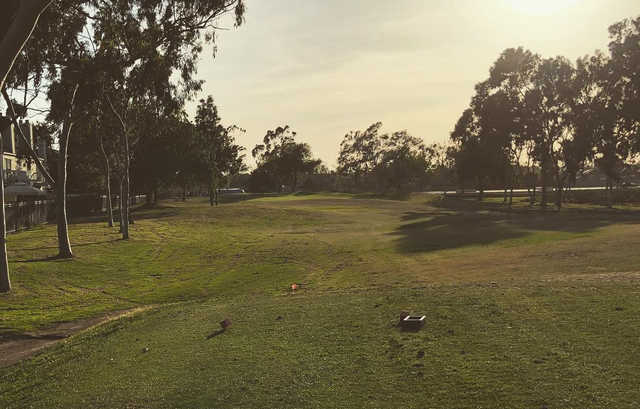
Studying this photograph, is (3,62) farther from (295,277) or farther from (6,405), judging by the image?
(295,277)

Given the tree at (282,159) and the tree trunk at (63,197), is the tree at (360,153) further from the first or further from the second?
the tree trunk at (63,197)

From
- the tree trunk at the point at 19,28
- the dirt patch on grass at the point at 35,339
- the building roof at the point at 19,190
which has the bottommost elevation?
the dirt patch on grass at the point at 35,339

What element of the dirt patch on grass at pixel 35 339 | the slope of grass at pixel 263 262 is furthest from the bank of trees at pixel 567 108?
the dirt patch on grass at pixel 35 339

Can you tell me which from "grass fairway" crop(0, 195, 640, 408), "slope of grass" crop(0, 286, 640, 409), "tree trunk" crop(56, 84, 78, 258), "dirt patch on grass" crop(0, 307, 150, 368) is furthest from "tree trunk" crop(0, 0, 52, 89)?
"tree trunk" crop(56, 84, 78, 258)

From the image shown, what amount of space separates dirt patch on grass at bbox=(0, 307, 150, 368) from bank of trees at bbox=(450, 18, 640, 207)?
235 feet

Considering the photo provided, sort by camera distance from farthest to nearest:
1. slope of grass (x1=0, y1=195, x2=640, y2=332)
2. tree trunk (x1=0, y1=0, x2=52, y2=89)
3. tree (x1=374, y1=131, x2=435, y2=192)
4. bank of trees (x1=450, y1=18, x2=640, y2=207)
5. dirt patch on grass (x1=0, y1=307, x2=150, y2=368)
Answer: tree (x1=374, y1=131, x2=435, y2=192) < bank of trees (x1=450, y1=18, x2=640, y2=207) < slope of grass (x1=0, y1=195, x2=640, y2=332) < dirt patch on grass (x1=0, y1=307, x2=150, y2=368) < tree trunk (x1=0, y1=0, x2=52, y2=89)

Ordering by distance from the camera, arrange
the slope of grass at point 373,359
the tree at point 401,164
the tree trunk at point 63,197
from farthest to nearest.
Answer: the tree at point 401,164 → the tree trunk at point 63,197 → the slope of grass at point 373,359

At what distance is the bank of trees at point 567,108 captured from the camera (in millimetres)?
68438

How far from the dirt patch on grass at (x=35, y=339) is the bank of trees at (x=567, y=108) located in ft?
235

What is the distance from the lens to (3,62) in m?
→ 8.77

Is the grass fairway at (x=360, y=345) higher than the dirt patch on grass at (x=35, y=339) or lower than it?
higher

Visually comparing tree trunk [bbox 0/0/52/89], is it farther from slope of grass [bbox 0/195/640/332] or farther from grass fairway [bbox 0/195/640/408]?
slope of grass [bbox 0/195/640/332]

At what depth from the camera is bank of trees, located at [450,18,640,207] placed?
2694 inches

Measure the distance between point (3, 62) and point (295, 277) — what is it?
14.5 meters
